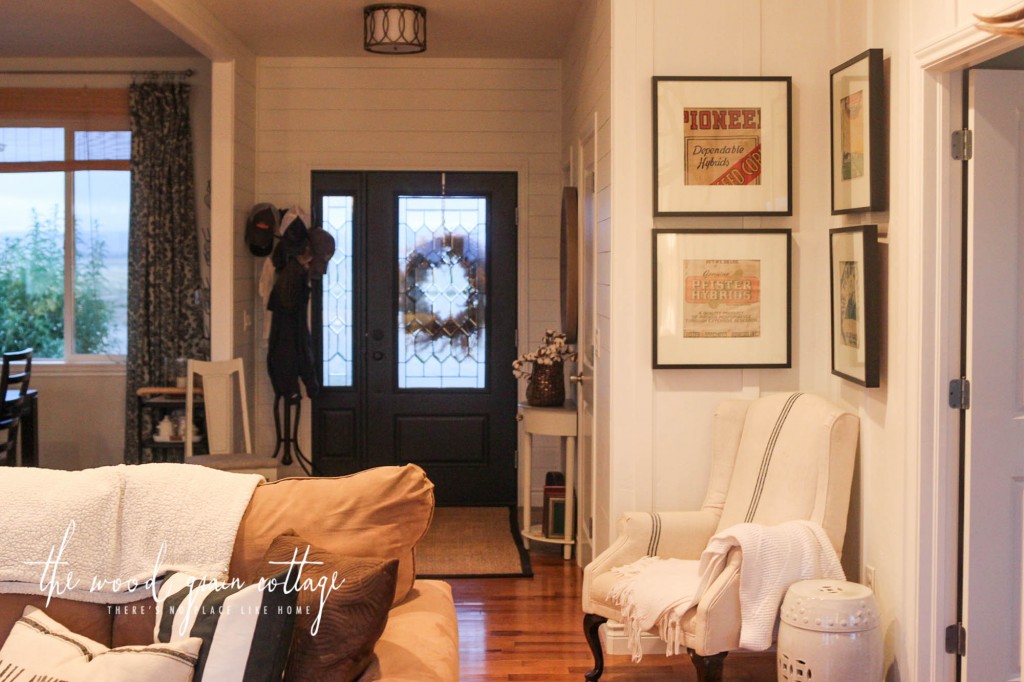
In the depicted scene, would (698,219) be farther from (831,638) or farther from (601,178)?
(831,638)

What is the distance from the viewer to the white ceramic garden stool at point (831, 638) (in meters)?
2.88

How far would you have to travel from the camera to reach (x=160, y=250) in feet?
20.6

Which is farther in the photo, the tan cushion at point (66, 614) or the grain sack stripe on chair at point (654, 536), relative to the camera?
the grain sack stripe on chair at point (654, 536)

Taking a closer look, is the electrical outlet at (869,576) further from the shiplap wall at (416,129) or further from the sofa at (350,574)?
the shiplap wall at (416,129)

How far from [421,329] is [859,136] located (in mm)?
3583

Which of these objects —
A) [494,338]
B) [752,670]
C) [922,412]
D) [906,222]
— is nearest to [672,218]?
[906,222]

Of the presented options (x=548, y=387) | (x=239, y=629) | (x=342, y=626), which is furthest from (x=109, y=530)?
(x=548, y=387)

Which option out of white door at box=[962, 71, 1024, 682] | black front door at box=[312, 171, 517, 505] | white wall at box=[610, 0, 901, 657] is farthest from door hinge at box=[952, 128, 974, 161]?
black front door at box=[312, 171, 517, 505]

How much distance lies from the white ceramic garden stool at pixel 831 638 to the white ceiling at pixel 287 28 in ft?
10.7

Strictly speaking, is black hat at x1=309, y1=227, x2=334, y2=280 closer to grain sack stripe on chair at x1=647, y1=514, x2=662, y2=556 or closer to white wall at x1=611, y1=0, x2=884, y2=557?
white wall at x1=611, y1=0, x2=884, y2=557

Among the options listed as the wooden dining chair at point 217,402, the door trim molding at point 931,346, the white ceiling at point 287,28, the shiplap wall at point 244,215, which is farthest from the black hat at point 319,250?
the door trim molding at point 931,346

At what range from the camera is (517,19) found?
539 cm

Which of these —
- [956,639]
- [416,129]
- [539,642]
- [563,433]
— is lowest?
[539,642]

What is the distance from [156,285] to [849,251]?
14.3ft
